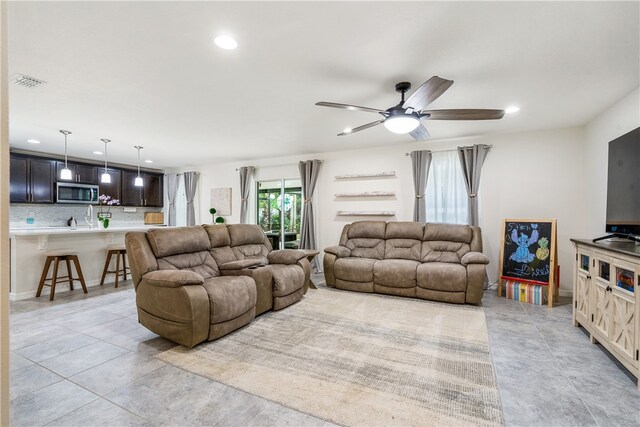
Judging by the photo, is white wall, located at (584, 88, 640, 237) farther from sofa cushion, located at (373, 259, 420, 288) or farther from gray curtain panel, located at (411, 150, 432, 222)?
sofa cushion, located at (373, 259, 420, 288)

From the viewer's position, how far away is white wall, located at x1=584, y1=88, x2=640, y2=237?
299 centimetres

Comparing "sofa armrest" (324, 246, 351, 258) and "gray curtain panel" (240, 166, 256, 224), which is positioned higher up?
"gray curtain panel" (240, 166, 256, 224)

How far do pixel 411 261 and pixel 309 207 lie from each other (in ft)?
8.05

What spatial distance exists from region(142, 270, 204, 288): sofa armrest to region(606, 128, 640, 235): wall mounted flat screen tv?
3.97 metres

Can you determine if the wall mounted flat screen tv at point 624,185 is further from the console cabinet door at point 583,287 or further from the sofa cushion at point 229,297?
the sofa cushion at point 229,297

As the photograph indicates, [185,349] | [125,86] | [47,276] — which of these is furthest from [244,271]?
[47,276]

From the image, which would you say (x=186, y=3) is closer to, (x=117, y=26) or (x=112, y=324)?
(x=117, y=26)

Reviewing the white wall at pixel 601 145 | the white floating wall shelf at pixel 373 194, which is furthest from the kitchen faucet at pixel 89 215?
the white wall at pixel 601 145

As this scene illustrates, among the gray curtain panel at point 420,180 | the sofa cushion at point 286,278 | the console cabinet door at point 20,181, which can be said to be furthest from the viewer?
the console cabinet door at point 20,181

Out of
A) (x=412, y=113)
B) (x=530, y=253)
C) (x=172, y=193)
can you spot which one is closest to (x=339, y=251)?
(x=412, y=113)

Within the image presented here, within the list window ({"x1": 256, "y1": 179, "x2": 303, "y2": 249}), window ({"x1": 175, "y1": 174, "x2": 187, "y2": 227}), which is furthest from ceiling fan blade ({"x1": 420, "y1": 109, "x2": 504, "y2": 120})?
window ({"x1": 175, "y1": 174, "x2": 187, "y2": 227})

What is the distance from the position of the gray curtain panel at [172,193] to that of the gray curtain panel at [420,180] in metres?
6.35

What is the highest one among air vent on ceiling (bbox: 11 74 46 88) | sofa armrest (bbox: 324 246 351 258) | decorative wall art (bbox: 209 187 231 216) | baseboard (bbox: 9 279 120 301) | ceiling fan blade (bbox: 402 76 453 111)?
air vent on ceiling (bbox: 11 74 46 88)

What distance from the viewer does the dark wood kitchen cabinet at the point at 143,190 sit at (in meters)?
7.37
